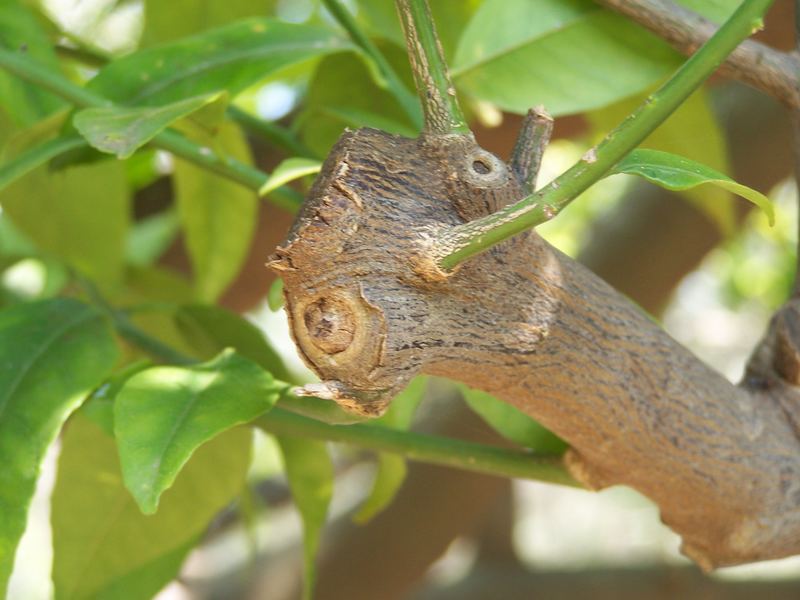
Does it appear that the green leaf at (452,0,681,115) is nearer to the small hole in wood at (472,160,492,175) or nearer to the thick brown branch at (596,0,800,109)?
the thick brown branch at (596,0,800,109)

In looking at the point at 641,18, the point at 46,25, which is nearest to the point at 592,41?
the point at 641,18

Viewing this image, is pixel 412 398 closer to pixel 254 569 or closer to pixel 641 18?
pixel 641 18

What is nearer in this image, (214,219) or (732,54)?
(732,54)

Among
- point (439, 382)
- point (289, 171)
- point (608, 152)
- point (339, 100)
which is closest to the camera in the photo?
point (608, 152)

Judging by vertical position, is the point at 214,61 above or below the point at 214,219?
above

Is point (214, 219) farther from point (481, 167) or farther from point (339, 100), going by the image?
point (481, 167)

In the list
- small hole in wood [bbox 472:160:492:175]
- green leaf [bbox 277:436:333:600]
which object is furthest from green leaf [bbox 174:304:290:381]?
small hole in wood [bbox 472:160:492:175]

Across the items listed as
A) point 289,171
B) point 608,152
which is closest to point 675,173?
point 608,152
